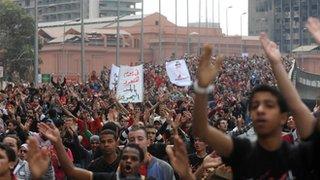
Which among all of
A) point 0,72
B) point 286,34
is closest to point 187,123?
point 0,72

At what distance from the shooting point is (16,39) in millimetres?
59594

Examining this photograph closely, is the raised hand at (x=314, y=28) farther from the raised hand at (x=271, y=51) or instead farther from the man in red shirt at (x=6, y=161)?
the man in red shirt at (x=6, y=161)

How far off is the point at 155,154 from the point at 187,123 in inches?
140

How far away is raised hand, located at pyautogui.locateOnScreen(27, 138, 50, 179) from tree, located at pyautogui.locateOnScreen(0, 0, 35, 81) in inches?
2106

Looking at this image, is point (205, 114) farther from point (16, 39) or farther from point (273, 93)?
point (16, 39)

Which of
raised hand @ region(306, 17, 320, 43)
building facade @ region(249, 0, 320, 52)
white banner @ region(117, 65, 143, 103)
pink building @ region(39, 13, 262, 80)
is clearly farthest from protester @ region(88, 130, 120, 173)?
building facade @ region(249, 0, 320, 52)

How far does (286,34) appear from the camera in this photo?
106 metres

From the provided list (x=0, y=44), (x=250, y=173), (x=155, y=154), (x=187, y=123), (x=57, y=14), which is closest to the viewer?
(x=250, y=173)

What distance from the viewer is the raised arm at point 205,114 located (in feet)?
13.3

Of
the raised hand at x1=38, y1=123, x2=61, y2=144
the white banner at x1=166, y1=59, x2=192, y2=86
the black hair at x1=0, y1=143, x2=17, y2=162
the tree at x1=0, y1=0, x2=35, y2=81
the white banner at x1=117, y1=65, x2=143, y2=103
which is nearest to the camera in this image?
the raised hand at x1=38, y1=123, x2=61, y2=144

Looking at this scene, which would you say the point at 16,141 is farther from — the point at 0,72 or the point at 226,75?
the point at 226,75

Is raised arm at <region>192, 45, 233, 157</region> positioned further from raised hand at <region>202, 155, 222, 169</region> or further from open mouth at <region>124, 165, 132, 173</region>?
open mouth at <region>124, 165, 132, 173</region>

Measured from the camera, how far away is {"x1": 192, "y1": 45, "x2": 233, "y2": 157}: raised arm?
159 inches

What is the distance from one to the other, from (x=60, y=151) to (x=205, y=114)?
4.46 ft
